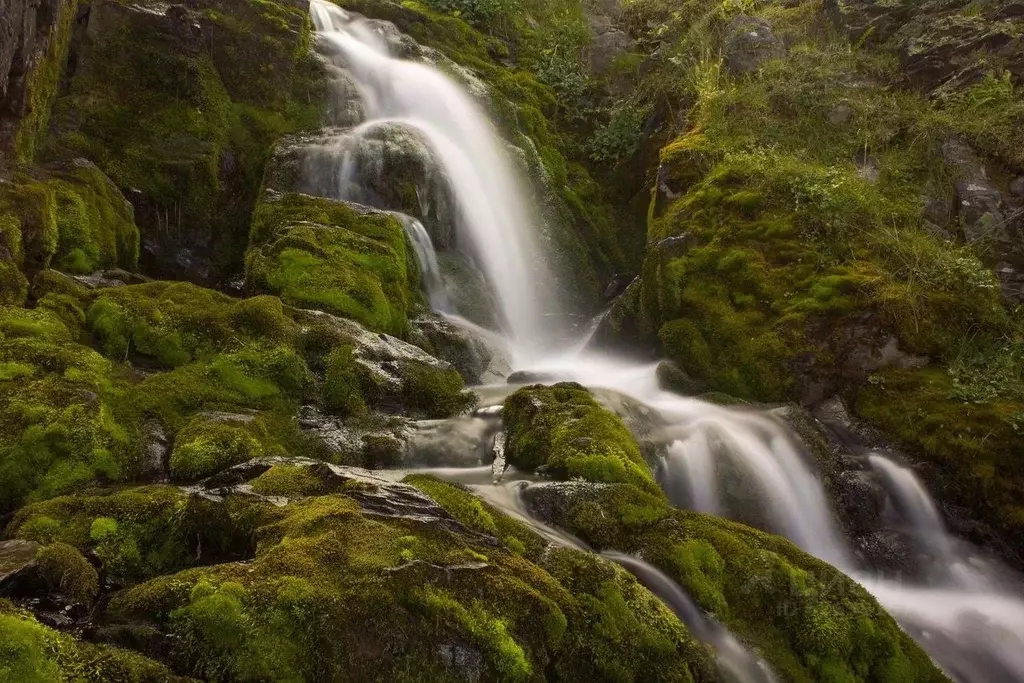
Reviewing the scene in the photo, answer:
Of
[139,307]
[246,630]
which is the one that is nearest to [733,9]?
[139,307]

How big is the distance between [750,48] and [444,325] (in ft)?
31.6

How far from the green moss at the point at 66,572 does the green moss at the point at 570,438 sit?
124 inches

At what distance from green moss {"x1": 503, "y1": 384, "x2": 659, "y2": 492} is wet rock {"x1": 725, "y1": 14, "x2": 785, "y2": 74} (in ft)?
33.2

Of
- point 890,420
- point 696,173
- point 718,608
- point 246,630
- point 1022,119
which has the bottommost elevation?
point 246,630

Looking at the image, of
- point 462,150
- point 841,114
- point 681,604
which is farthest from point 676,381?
point 841,114

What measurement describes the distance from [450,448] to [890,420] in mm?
5277

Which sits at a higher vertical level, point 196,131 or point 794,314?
point 794,314

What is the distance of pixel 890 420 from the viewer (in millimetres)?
7805

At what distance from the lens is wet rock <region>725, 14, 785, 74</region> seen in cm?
1370

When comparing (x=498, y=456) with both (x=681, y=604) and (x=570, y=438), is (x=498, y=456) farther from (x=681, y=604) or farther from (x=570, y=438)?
(x=681, y=604)

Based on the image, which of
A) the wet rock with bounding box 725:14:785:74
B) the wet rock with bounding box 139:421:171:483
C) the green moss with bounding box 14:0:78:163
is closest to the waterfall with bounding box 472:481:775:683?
the wet rock with bounding box 139:421:171:483

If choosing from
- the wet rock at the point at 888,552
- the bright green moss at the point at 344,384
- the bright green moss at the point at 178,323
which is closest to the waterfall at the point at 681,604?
the bright green moss at the point at 344,384

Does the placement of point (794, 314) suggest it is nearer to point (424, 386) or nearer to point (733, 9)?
point (424, 386)

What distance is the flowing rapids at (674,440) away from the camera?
16.5 feet
